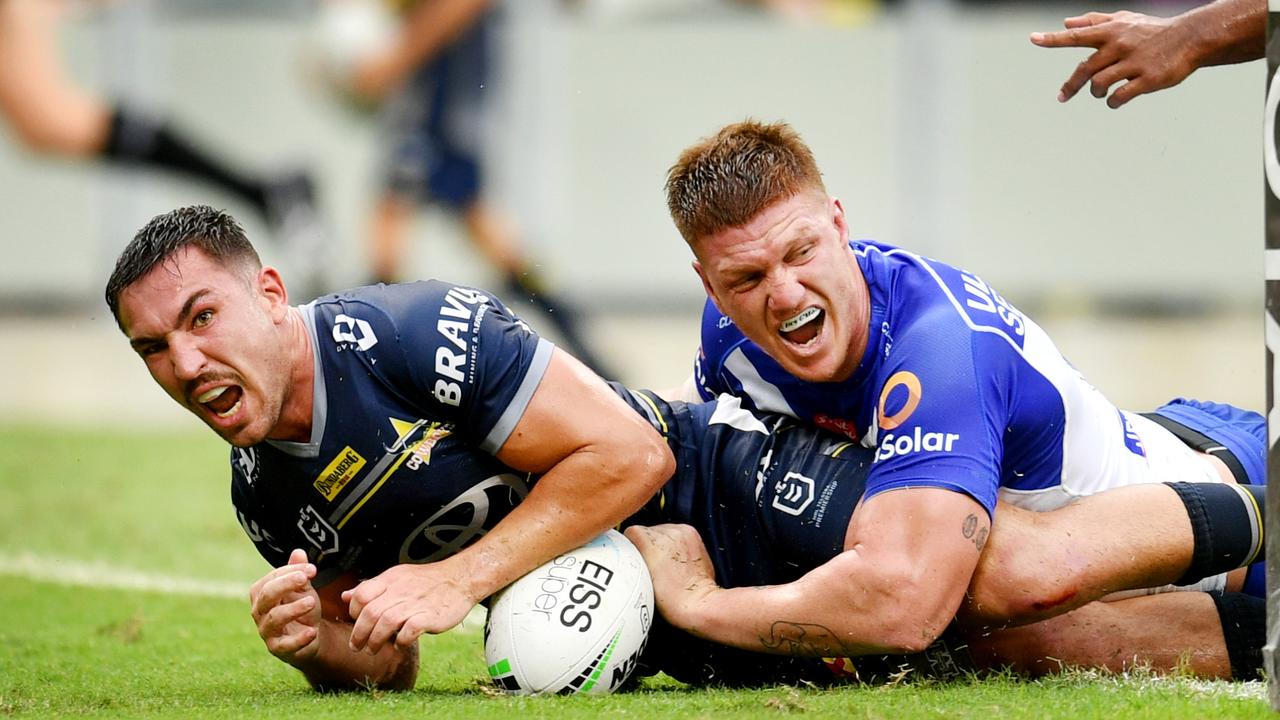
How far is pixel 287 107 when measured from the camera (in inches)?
833

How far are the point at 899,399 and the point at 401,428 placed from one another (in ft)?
4.48

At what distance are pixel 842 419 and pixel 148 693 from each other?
2176 mm

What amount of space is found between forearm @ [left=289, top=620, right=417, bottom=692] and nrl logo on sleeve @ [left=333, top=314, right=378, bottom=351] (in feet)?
2.52

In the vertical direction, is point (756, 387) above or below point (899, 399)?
below

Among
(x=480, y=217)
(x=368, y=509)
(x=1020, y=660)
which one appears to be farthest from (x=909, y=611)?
(x=480, y=217)

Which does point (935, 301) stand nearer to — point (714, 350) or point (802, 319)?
point (802, 319)

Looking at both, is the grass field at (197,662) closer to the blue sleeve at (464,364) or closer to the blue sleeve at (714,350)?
the blue sleeve at (464,364)

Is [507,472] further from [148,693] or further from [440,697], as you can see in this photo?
[148,693]

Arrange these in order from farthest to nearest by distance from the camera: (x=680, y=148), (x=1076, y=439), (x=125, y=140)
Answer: (x=680, y=148) → (x=125, y=140) → (x=1076, y=439)

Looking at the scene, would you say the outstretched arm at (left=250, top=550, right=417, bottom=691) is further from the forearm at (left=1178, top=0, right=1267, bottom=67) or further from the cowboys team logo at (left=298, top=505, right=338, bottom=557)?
the forearm at (left=1178, top=0, right=1267, bottom=67)

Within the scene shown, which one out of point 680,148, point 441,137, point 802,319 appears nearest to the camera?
point 802,319

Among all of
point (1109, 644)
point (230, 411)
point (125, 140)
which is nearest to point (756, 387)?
point (1109, 644)

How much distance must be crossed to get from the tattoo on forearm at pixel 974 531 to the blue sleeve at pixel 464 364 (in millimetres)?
1204

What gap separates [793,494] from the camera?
500 cm
